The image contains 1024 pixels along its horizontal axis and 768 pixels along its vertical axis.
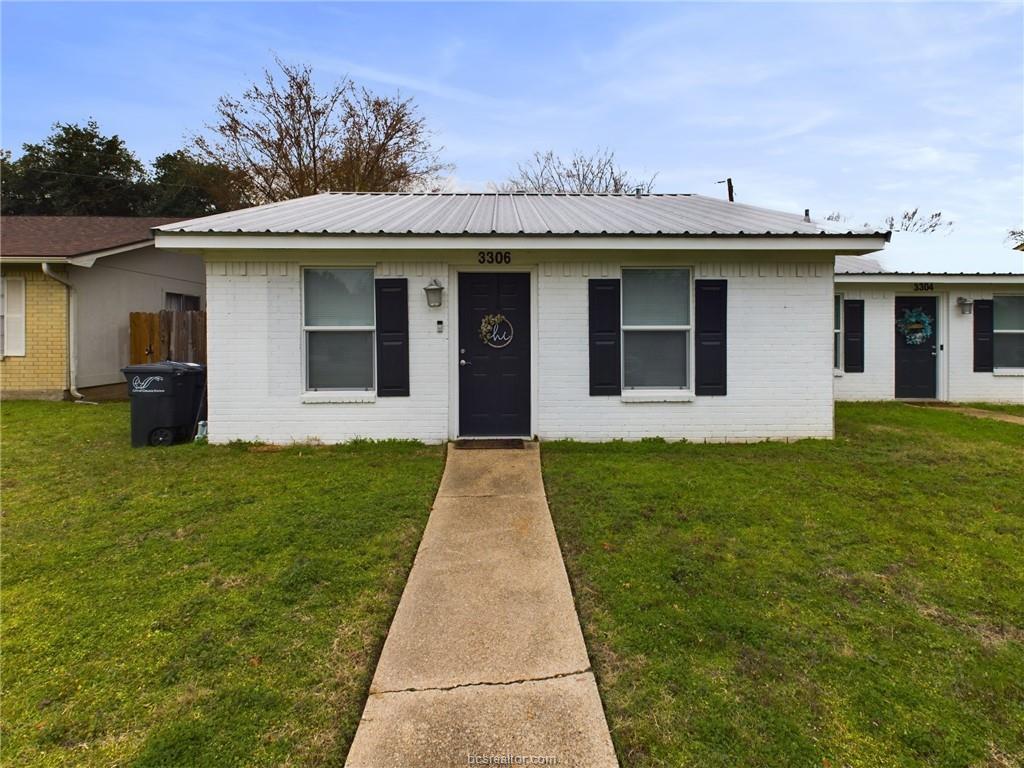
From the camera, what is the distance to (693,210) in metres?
7.99

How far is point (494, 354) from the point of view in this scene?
658 cm

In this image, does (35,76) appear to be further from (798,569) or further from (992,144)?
(992,144)

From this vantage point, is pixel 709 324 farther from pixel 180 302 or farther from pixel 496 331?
pixel 180 302

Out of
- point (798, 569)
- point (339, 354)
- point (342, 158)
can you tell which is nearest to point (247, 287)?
point (339, 354)

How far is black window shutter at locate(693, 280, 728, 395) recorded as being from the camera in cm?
647

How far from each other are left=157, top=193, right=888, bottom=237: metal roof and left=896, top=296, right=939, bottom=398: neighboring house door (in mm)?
4322

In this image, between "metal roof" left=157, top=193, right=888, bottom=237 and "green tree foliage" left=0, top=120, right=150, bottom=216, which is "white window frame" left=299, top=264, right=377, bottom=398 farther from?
"green tree foliage" left=0, top=120, right=150, bottom=216

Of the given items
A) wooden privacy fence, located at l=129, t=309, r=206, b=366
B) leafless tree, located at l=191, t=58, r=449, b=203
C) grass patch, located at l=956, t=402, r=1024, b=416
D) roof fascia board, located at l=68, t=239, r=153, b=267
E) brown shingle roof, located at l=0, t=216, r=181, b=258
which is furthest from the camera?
leafless tree, located at l=191, t=58, r=449, b=203

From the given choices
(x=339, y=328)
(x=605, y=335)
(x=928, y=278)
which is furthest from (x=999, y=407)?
(x=339, y=328)

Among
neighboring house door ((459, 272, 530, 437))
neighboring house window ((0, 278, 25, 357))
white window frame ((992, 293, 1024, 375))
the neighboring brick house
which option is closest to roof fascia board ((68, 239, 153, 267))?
the neighboring brick house

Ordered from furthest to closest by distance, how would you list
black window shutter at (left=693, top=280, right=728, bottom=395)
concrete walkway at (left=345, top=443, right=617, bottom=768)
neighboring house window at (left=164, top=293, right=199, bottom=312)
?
neighboring house window at (left=164, top=293, right=199, bottom=312) < black window shutter at (left=693, top=280, right=728, bottom=395) < concrete walkway at (left=345, top=443, right=617, bottom=768)

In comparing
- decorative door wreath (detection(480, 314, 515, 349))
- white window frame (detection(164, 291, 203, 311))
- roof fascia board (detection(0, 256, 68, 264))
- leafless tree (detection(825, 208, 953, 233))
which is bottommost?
decorative door wreath (detection(480, 314, 515, 349))

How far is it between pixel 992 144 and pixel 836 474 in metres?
17.7

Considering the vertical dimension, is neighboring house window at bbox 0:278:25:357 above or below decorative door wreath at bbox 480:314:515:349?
above
